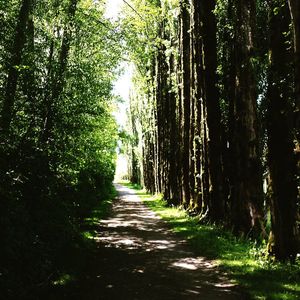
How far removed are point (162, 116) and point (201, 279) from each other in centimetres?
2246

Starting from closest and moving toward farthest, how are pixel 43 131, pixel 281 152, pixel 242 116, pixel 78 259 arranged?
pixel 281 152 < pixel 78 259 < pixel 43 131 < pixel 242 116

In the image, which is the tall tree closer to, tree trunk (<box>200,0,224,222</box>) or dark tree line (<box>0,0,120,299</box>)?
Result: tree trunk (<box>200,0,224,222</box>)

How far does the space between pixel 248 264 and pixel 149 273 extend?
2.16m

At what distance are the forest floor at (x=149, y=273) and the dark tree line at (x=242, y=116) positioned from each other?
188cm

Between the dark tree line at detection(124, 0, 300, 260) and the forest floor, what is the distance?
1.88 m

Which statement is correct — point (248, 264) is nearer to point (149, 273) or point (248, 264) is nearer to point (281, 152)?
point (149, 273)

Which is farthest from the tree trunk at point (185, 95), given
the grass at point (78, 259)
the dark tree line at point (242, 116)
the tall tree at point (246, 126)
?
the tall tree at point (246, 126)

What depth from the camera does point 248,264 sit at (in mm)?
8367

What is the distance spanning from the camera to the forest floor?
6.85m

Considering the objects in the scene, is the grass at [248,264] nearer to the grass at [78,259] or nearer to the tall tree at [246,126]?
the tall tree at [246,126]

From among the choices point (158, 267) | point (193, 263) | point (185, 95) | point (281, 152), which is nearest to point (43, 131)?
point (158, 267)

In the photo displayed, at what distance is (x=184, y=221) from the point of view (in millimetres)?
15609

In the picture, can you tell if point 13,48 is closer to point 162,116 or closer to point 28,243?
point 28,243

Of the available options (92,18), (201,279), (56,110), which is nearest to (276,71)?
(201,279)
